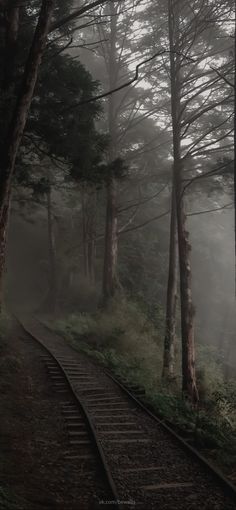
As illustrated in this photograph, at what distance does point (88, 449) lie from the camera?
669cm

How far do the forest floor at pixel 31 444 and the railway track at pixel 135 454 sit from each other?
0.31 meters

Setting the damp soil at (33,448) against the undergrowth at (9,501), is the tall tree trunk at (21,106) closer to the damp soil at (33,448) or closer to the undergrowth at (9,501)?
the damp soil at (33,448)

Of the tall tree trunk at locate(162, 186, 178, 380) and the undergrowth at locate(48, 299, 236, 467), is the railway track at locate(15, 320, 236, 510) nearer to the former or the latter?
the undergrowth at locate(48, 299, 236, 467)

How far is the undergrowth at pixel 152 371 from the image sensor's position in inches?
311

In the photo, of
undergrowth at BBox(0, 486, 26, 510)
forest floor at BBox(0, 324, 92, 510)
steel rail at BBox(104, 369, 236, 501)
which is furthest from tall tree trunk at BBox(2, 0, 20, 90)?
undergrowth at BBox(0, 486, 26, 510)

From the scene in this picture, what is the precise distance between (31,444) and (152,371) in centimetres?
793

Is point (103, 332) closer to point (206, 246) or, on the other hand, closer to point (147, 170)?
point (147, 170)

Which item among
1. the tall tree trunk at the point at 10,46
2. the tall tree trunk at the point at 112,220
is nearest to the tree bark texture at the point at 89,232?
the tall tree trunk at the point at 112,220

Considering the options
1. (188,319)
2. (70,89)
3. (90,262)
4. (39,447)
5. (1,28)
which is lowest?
(39,447)

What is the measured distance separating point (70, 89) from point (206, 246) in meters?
30.8

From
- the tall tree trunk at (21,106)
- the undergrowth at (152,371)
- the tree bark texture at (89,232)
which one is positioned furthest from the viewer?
the tree bark texture at (89,232)

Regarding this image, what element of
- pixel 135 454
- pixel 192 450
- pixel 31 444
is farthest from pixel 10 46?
pixel 192 450

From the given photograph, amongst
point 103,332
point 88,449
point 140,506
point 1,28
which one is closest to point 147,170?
point 103,332

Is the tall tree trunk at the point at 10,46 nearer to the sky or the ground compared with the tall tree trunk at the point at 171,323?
nearer to the sky
